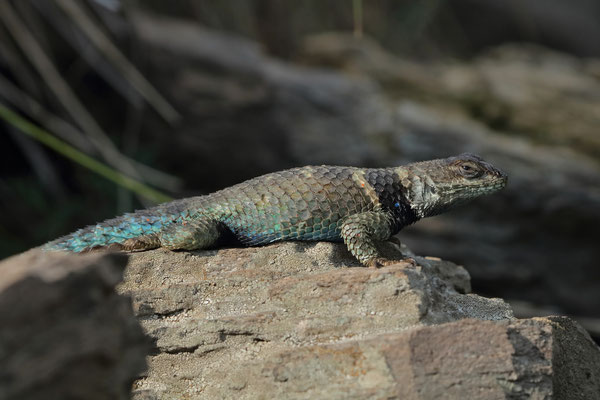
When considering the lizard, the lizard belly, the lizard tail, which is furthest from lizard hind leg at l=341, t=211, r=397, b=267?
the lizard tail

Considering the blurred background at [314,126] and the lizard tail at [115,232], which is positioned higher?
the blurred background at [314,126]

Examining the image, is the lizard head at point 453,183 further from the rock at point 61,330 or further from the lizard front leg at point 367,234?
the rock at point 61,330

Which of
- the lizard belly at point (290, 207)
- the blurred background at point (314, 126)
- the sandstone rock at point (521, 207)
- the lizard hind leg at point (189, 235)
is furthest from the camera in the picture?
the sandstone rock at point (521, 207)

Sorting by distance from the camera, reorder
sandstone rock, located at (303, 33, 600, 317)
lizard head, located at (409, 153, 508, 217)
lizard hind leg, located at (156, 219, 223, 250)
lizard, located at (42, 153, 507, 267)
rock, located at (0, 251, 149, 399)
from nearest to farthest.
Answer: rock, located at (0, 251, 149, 399)
lizard hind leg, located at (156, 219, 223, 250)
lizard, located at (42, 153, 507, 267)
lizard head, located at (409, 153, 508, 217)
sandstone rock, located at (303, 33, 600, 317)

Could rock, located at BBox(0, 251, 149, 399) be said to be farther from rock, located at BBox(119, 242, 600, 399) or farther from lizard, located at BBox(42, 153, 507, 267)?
lizard, located at BBox(42, 153, 507, 267)

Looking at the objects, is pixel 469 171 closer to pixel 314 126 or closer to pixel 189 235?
pixel 189 235

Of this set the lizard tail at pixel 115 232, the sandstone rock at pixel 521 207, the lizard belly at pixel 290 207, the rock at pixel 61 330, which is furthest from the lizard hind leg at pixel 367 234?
the sandstone rock at pixel 521 207
